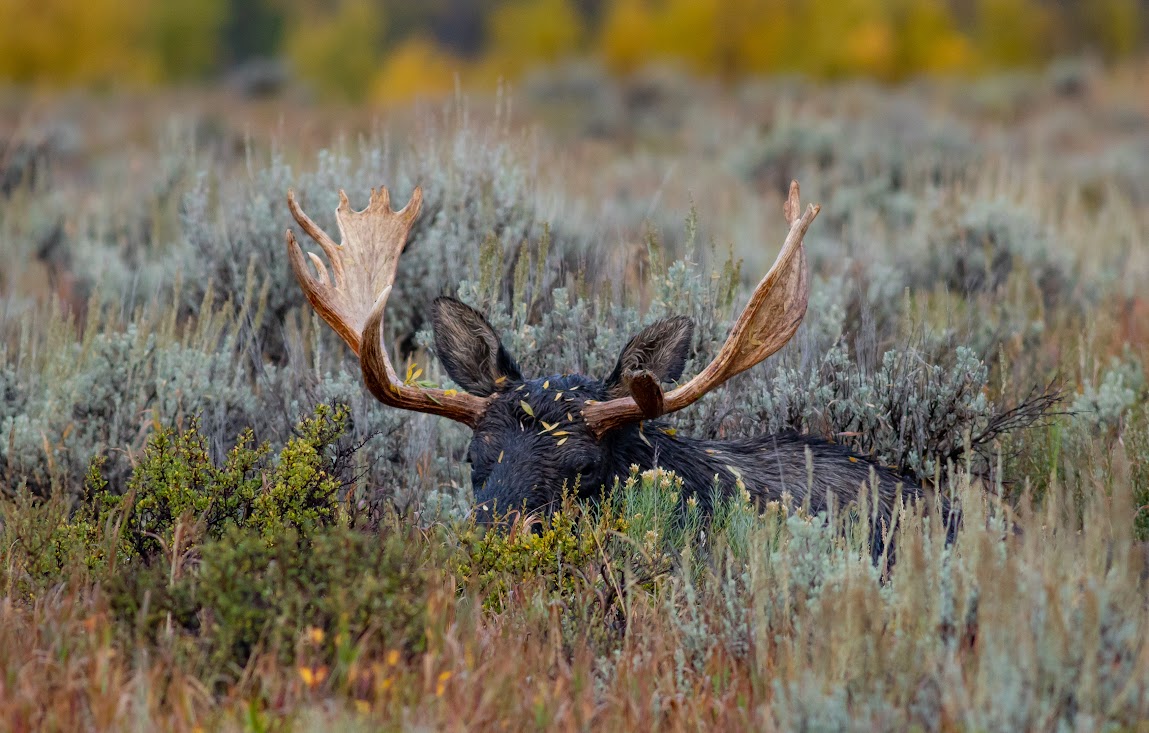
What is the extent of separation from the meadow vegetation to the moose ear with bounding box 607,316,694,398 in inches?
16.2

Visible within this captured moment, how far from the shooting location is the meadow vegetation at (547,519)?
10.1 feet

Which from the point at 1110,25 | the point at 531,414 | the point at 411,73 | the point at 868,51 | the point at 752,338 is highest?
the point at 1110,25

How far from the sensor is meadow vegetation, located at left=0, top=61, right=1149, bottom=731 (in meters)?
3.08

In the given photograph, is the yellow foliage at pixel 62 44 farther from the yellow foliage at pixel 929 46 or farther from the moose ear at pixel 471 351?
the moose ear at pixel 471 351

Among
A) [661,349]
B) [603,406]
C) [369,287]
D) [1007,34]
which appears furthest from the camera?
[1007,34]

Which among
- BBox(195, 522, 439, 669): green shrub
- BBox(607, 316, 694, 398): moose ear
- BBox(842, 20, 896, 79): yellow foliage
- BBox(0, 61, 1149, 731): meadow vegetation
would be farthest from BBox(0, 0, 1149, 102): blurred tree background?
BBox(195, 522, 439, 669): green shrub

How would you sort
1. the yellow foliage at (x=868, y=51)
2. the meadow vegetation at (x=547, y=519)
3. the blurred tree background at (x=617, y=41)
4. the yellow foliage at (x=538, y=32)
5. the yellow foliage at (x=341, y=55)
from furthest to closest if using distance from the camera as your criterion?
the yellow foliage at (x=538, y=32), the yellow foliage at (x=341, y=55), the blurred tree background at (x=617, y=41), the yellow foliage at (x=868, y=51), the meadow vegetation at (x=547, y=519)

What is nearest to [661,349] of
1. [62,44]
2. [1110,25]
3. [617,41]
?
[617,41]

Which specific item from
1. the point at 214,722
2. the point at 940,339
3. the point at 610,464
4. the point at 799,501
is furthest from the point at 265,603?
the point at 940,339

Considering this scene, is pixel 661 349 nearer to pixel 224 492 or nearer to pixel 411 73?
pixel 224 492

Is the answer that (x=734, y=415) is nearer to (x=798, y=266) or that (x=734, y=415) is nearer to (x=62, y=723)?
(x=798, y=266)

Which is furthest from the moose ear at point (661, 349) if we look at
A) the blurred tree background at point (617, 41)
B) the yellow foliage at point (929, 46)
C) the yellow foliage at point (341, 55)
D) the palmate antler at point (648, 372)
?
the yellow foliage at point (341, 55)

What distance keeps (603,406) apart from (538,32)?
5952 cm

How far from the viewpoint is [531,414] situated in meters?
4.33
